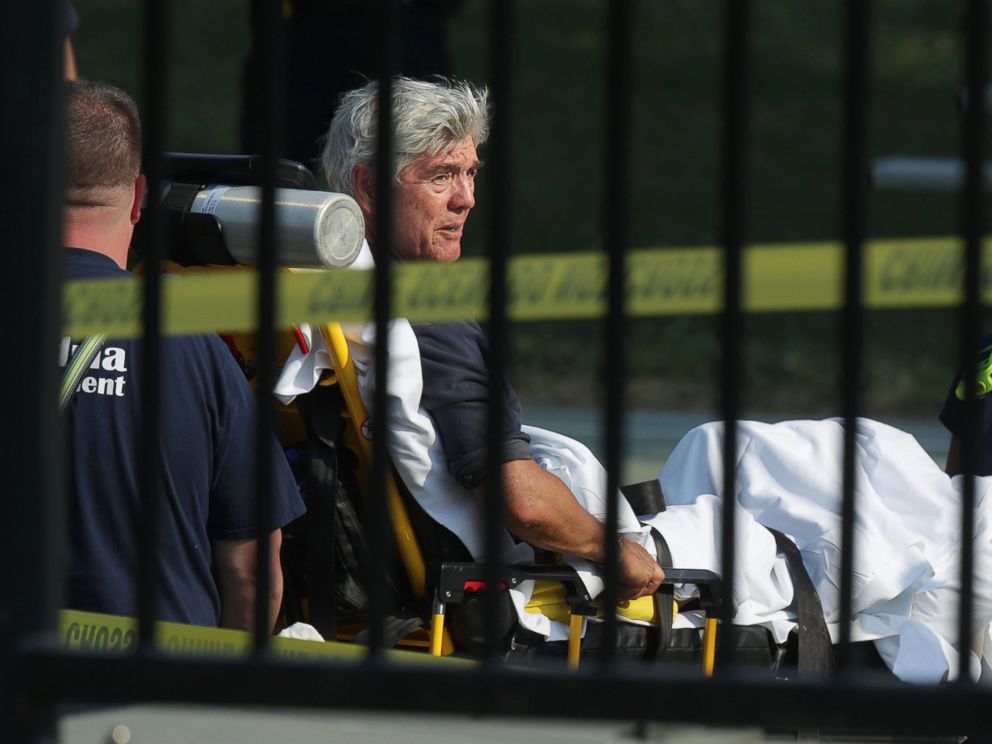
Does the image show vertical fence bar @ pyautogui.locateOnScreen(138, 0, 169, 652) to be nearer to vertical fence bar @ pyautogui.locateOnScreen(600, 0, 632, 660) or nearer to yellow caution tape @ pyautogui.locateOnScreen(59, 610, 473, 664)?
vertical fence bar @ pyautogui.locateOnScreen(600, 0, 632, 660)

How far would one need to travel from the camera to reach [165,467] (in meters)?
2.86

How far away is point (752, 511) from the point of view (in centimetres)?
370

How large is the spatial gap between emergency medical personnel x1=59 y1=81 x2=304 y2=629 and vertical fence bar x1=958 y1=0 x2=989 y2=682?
1.48 meters

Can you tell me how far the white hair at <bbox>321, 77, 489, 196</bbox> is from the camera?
12.2ft

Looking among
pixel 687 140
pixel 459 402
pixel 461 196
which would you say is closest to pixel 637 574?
pixel 459 402

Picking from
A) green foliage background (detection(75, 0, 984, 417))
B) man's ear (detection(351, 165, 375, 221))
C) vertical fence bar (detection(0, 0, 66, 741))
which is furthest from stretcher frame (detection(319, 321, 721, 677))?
green foliage background (detection(75, 0, 984, 417))

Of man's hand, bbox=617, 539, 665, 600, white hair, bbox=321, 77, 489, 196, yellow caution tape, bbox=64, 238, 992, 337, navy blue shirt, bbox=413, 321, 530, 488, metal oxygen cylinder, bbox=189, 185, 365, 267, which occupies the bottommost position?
man's hand, bbox=617, 539, 665, 600

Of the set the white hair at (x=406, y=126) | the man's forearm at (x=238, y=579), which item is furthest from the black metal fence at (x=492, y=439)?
the white hair at (x=406, y=126)

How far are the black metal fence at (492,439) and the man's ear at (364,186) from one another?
2.09m

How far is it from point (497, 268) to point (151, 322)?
0.40 m

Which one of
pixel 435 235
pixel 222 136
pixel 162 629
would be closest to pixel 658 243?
pixel 222 136

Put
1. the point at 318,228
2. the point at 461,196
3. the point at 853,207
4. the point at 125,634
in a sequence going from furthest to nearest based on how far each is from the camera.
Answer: the point at 461,196 < the point at 318,228 < the point at 125,634 < the point at 853,207

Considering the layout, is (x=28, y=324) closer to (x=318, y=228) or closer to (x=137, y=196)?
(x=318, y=228)

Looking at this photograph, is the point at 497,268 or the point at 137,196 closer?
the point at 497,268
